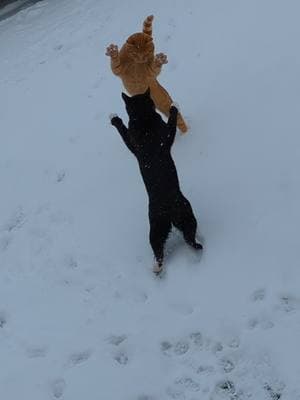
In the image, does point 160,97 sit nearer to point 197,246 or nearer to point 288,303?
point 197,246

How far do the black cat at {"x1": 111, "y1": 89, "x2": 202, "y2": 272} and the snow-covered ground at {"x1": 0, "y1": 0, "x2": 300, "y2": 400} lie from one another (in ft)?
0.91

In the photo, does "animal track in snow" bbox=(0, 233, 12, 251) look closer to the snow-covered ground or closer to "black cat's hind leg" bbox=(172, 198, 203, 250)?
the snow-covered ground

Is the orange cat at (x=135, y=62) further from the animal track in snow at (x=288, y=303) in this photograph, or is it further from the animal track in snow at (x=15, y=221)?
the animal track in snow at (x=15, y=221)

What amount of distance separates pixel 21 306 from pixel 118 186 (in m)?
1.35

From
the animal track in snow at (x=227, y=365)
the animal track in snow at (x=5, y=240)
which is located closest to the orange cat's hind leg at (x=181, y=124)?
the animal track in snow at (x=5, y=240)

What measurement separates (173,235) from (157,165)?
712 millimetres

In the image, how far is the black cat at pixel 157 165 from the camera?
4289mm

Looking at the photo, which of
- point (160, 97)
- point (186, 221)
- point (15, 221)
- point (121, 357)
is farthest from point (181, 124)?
point (121, 357)

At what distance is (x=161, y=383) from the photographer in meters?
3.93

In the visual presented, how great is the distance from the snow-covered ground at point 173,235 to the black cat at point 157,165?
0.91 feet

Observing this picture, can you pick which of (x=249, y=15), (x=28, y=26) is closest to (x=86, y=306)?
(x=249, y=15)

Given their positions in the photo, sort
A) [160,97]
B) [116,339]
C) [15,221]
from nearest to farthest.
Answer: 1. [116,339]
2. [160,97]
3. [15,221]

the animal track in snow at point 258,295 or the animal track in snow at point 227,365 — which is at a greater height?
the animal track in snow at point 258,295

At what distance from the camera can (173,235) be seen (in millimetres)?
4785
